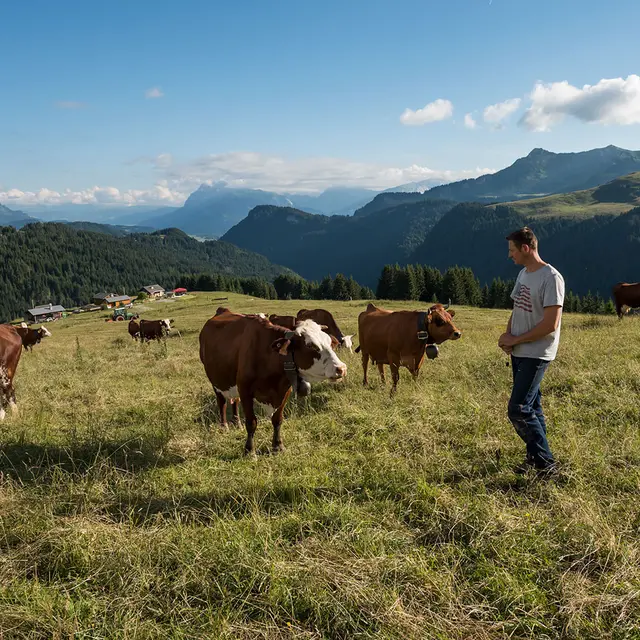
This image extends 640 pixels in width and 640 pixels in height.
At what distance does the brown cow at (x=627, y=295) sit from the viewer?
23891 millimetres

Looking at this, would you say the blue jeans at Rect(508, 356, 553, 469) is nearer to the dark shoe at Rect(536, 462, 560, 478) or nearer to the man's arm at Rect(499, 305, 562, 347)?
the dark shoe at Rect(536, 462, 560, 478)

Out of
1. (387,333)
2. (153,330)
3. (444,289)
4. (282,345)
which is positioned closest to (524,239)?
(282,345)

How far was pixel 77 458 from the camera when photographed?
21.4 ft

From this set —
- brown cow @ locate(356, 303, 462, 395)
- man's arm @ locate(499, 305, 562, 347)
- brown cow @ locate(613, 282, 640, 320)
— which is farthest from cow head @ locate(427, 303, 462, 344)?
brown cow @ locate(613, 282, 640, 320)

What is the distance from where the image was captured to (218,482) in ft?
18.3

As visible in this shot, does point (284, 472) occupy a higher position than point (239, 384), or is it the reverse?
point (239, 384)

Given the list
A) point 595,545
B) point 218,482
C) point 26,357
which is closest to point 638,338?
point 595,545

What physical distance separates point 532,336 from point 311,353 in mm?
3043

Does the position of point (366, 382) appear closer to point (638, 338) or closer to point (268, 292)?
point (638, 338)

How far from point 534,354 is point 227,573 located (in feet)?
13.8

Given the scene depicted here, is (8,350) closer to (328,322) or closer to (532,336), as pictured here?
(328,322)

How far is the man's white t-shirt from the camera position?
4949 mm

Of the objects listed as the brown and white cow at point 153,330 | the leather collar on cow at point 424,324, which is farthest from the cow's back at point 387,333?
the brown and white cow at point 153,330

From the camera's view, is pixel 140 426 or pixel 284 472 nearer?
pixel 284 472
